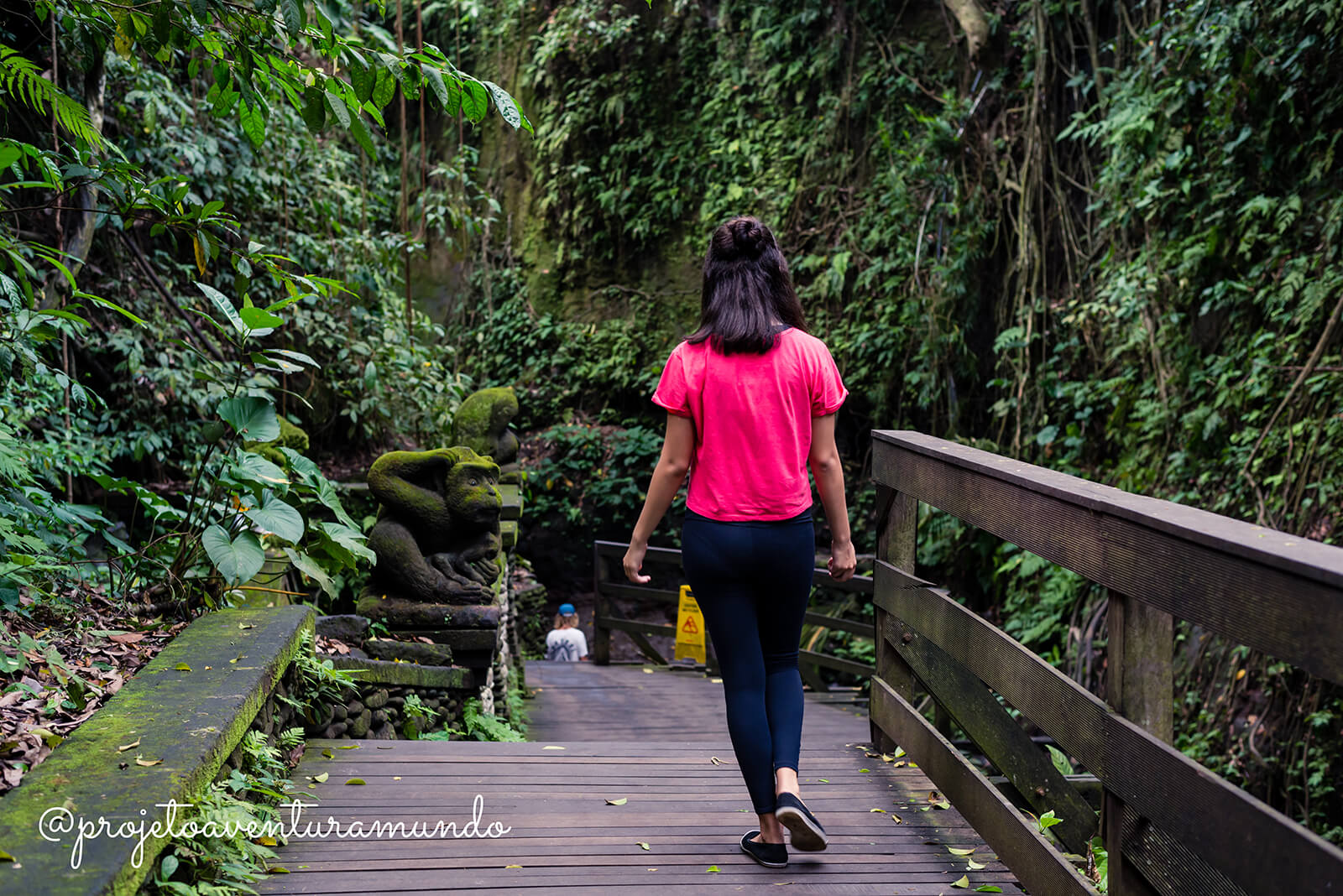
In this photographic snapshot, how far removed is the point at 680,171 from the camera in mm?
13016

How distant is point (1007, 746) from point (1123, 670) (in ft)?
2.38

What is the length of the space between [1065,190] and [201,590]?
7.19 metres

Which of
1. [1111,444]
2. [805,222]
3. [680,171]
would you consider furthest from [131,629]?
[680,171]

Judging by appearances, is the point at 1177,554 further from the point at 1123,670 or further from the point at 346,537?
the point at 346,537

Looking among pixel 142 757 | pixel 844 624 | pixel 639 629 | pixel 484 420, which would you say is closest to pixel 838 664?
pixel 844 624

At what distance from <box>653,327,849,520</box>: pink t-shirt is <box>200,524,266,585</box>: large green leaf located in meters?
1.51

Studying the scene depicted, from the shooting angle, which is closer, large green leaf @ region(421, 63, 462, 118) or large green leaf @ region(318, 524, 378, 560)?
large green leaf @ region(421, 63, 462, 118)

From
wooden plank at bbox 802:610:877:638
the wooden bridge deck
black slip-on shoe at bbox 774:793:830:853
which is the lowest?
wooden plank at bbox 802:610:877:638

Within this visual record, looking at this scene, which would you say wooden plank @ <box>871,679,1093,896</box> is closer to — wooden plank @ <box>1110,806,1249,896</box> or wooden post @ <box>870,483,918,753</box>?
wooden post @ <box>870,483,918,753</box>

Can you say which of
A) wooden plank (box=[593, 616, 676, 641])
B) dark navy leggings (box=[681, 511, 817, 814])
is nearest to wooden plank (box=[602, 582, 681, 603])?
wooden plank (box=[593, 616, 676, 641])

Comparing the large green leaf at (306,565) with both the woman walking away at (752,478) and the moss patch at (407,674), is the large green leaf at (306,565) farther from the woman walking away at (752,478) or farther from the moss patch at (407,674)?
the woman walking away at (752,478)

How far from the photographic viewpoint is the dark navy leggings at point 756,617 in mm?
2547

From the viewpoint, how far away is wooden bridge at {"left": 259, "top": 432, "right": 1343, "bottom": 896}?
61.0 inches

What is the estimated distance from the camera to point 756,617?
2.64 meters
